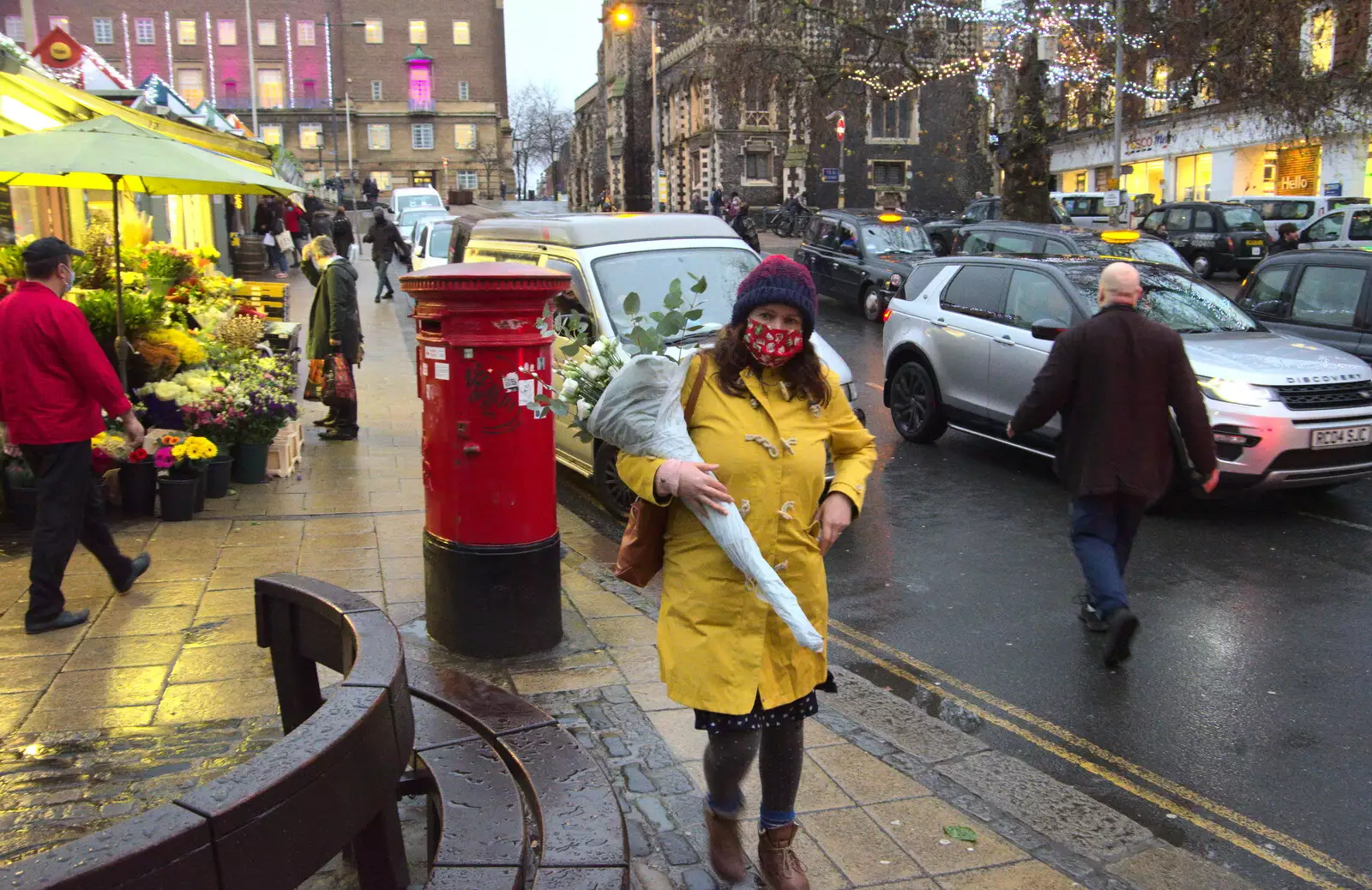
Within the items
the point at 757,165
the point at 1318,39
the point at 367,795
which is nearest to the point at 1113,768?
the point at 367,795

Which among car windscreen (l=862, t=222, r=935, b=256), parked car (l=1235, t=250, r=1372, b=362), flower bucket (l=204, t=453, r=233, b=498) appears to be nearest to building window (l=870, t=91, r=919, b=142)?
car windscreen (l=862, t=222, r=935, b=256)

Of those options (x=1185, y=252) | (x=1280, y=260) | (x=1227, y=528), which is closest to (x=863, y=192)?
(x=1185, y=252)

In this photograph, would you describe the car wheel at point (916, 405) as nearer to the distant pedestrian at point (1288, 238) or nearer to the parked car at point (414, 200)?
the distant pedestrian at point (1288, 238)

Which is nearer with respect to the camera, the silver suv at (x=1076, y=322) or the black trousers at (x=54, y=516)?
the black trousers at (x=54, y=516)

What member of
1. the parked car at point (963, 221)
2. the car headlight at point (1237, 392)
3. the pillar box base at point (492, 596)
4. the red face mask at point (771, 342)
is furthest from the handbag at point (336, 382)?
the parked car at point (963, 221)

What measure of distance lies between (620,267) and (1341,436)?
530 cm

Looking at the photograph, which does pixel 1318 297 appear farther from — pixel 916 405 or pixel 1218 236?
pixel 1218 236

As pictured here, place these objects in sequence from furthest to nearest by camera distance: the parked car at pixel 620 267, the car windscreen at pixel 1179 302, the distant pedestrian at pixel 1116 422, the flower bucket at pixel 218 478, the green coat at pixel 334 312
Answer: the green coat at pixel 334 312, the car windscreen at pixel 1179 302, the parked car at pixel 620 267, the flower bucket at pixel 218 478, the distant pedestrian at pixel 1116 422

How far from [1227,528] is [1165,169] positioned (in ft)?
136

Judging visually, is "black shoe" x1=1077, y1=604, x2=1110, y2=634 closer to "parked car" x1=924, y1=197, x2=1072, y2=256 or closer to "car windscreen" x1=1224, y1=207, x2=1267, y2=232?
"parked car" x1=924, y1=197, x2=1072, y2=256

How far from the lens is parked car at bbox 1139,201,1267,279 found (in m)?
26.2

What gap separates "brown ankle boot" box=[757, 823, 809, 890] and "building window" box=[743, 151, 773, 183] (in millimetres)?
54207

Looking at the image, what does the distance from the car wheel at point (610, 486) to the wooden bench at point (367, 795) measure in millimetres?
3747

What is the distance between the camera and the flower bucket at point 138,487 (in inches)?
287
